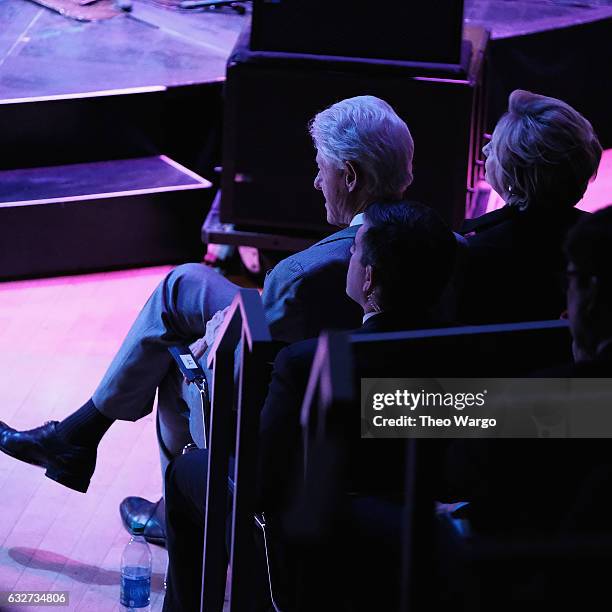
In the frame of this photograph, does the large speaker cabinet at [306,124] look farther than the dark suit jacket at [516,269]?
Yes

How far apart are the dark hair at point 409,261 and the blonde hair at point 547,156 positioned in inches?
18.8

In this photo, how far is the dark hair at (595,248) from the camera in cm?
121

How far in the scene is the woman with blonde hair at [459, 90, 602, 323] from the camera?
2191 mm

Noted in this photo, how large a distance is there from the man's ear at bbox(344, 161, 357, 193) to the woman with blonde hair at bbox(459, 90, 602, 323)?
0.90ft

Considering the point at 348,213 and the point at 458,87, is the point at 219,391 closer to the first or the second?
the point at 348,213

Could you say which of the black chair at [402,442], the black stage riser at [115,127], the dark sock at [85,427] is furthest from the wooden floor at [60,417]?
the black chair at [402,442]

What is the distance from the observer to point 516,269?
2203 millimetres

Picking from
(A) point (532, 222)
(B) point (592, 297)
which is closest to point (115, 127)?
(A) point (532, 222)

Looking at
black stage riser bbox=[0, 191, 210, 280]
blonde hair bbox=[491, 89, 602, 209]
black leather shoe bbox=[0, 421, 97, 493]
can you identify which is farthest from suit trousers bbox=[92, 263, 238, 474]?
black stage riser bbox=[0, 191, 210, 280]

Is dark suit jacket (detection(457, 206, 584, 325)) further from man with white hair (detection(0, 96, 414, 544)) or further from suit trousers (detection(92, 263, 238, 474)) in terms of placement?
suit trousers (detection(92, 263, 238, 474))

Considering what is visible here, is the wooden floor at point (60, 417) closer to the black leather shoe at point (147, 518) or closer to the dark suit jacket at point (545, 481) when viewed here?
the black leather shoe at point (147, 518)

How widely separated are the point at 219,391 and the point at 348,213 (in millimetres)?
822

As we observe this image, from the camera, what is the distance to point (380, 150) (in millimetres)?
2320

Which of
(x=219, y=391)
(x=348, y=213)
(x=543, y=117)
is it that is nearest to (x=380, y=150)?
(x=348, y=213)
